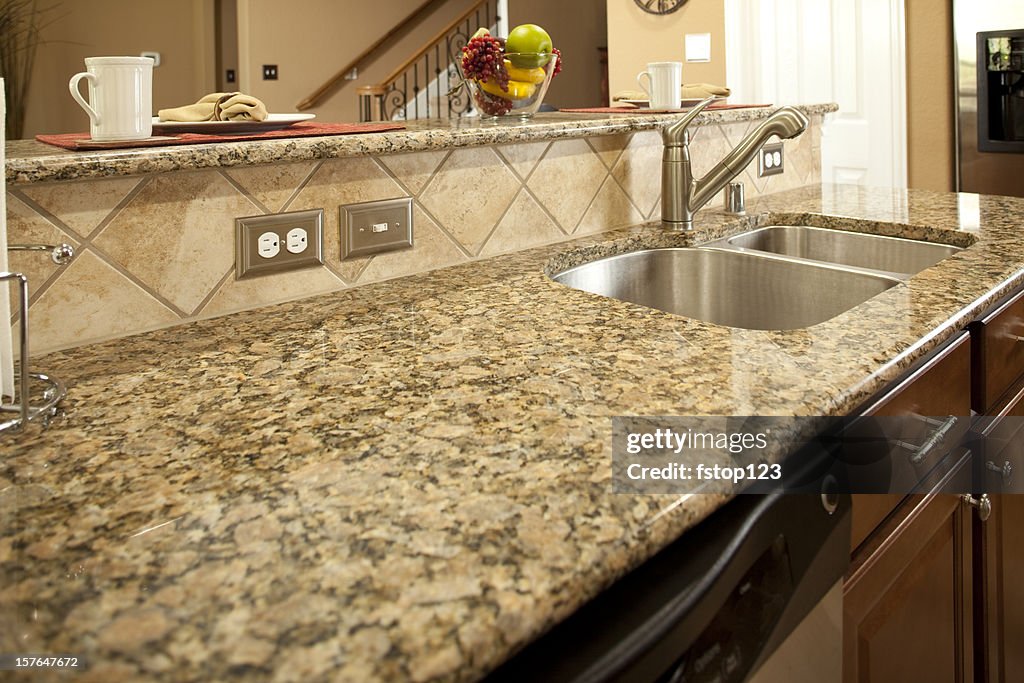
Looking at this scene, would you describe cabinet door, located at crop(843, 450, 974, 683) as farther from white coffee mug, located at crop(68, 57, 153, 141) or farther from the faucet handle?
white coffee mug, located at crop(68, 57, 153, 141)

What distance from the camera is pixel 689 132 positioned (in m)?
1.72

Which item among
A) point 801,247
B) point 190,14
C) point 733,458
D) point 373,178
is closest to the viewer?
point 733,458

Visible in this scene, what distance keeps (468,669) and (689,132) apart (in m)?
1.50

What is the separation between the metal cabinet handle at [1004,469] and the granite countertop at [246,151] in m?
0.83

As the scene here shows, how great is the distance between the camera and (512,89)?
1592 millimetres

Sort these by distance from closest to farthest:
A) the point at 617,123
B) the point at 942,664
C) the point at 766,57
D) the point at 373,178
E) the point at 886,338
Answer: the point at 886,338 < the point at 942,664 < the point at 373,178 < the point at 617,123 < the point at 766,57

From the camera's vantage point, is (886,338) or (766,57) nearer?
(886,338)

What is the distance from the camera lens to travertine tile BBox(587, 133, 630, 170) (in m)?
1.53

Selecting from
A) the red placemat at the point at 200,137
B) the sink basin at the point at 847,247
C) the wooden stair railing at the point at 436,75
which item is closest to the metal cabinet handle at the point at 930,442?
the sink basin at the point at 847,247

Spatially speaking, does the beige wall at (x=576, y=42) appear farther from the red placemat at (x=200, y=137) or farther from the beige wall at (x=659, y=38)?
the red placemat at (x=200, y=137)

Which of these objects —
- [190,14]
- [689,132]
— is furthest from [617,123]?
[190,14]

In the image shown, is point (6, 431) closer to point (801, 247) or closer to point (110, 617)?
point (110, 617)

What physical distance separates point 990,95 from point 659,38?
1679mm

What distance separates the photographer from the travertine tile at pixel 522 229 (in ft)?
4.52
